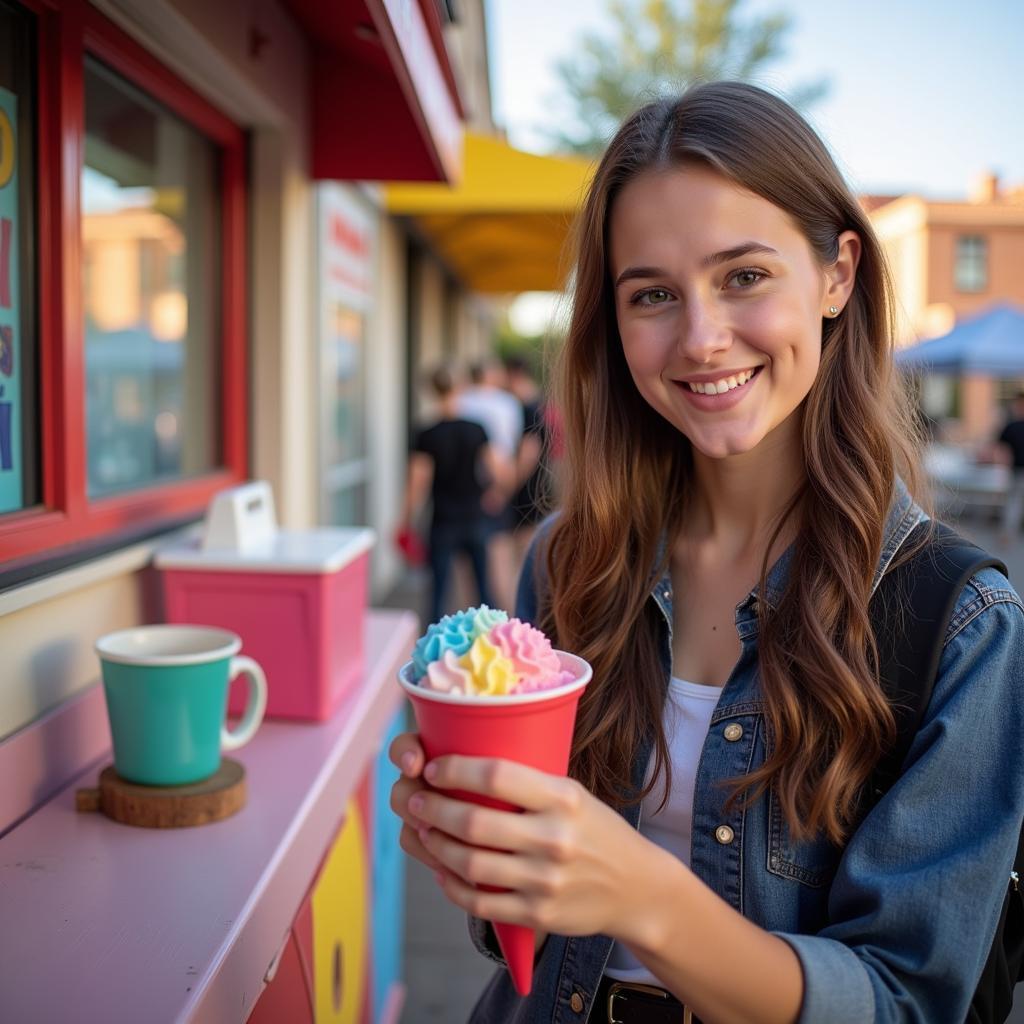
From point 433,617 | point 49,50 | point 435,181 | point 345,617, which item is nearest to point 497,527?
point 433,617

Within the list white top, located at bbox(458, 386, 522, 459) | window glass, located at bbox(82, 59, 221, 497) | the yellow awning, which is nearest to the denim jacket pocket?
window glass, located at bbox(82, 59, 221, 497)

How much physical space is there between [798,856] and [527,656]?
0.53 meters

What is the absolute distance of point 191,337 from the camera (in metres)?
3.00

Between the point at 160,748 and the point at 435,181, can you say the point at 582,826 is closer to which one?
the point at 160,748

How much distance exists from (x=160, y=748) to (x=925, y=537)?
4.01ft

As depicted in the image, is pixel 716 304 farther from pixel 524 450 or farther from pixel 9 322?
pixel 524 450

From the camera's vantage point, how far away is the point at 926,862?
42.6 inches

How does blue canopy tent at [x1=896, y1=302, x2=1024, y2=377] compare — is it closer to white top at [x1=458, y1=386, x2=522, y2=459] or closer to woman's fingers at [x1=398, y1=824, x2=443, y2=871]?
white top at [x1=458, y1=386, x2=522, y2=459]

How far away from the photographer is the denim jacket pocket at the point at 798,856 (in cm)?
122

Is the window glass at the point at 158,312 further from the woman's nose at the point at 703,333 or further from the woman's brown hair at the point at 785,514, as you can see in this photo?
the woman's nose at the point at 703,333

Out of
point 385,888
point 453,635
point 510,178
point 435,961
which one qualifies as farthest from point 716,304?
point 510,178

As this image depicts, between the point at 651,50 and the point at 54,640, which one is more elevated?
the point at 651,50

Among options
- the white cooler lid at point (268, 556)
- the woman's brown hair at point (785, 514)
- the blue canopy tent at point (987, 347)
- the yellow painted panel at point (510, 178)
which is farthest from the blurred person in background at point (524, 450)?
the blue canopy tent at point (987, 347)

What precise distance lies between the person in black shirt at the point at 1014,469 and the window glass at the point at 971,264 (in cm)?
1529
